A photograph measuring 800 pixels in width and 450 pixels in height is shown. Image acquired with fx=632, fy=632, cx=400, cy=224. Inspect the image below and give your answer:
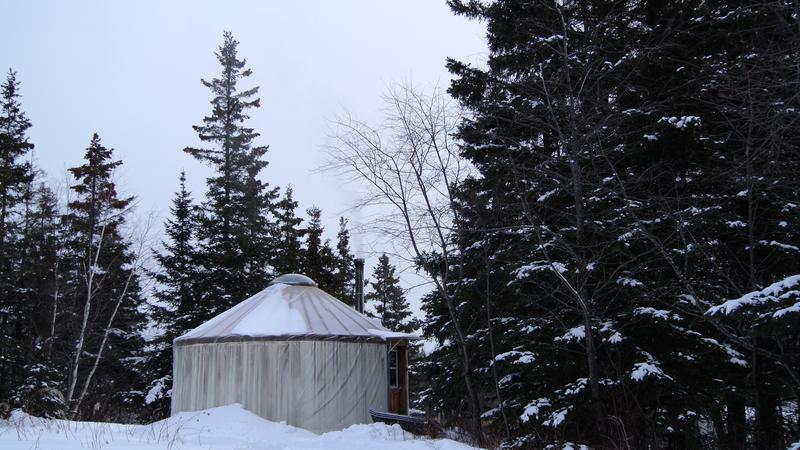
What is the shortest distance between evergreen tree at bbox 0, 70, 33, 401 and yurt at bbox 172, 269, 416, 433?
967cm

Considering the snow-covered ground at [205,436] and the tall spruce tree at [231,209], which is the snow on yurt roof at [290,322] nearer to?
the snow-covered ground at [205,436]

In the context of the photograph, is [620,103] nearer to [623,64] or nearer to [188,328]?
[623,64]

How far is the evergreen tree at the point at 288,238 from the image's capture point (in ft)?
76.0

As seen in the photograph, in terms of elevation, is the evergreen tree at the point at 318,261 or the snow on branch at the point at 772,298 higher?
the evergreen tree at the point at 318,261

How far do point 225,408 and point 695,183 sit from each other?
867 cm

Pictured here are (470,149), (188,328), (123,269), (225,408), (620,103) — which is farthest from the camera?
(123,269)

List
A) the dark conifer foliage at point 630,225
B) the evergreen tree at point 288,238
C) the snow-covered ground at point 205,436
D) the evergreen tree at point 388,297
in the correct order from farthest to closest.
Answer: the evergreen tree at point 388,297 → the evergreen tree at point 288,238 → the dark conifer foliage at point 630,225 → the snow-covered ground at point 205,436

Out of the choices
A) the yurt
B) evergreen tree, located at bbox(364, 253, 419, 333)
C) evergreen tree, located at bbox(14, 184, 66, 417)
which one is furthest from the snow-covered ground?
evergreen tree, located at bbox(364, 253, 419, 333)

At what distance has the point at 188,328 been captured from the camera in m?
21.1

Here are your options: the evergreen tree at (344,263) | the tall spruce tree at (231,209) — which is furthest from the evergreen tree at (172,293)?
the evergreen tree at (344,263)

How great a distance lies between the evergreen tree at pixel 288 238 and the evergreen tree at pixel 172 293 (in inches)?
121

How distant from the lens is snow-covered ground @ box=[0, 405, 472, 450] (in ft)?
20.8

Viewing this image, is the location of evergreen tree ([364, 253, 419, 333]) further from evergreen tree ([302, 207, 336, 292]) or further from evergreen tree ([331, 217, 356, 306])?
evergreen tree ([302, 207, 336, 292])

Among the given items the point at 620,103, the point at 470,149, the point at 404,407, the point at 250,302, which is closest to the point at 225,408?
the point at 250,302
